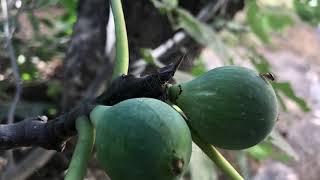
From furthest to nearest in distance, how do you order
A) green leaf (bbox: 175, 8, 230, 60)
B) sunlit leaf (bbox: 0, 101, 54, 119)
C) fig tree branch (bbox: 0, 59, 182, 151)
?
sunlit leaf (bbox: 0, 101, 54, 119)
green leaf (bbox: 175, 8, 230, 60)
fig tree branch (bbox: 0, 59, 182, 151)

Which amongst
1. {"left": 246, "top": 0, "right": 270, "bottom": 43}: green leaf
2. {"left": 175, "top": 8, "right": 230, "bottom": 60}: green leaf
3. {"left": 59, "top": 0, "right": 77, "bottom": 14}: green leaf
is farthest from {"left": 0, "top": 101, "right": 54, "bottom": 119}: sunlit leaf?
{"left": 246, "top": 0, "right": 270, "bottom": 43}: green leaf

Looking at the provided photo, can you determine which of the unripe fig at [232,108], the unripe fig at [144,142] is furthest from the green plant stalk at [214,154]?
the unripe fig at [144,142]

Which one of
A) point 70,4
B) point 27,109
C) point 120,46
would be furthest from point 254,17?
point 120,46

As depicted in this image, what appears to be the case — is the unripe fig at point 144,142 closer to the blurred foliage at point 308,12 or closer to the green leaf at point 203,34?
the green leaf at point 203,34

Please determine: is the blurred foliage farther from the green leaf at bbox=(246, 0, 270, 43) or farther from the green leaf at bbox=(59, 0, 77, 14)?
the green leaf at bbox=(59, 0, 77, 14)

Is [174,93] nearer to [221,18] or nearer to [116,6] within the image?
[116,6]

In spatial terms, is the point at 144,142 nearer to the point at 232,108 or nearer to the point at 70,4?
the point at 232,108

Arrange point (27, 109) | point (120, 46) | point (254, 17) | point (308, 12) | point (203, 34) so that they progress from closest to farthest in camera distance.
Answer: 1. point (120, 46)
2. point (203, 34)
3. point (27, 109)
4. point (254, 17)
5. point (308, 12)
